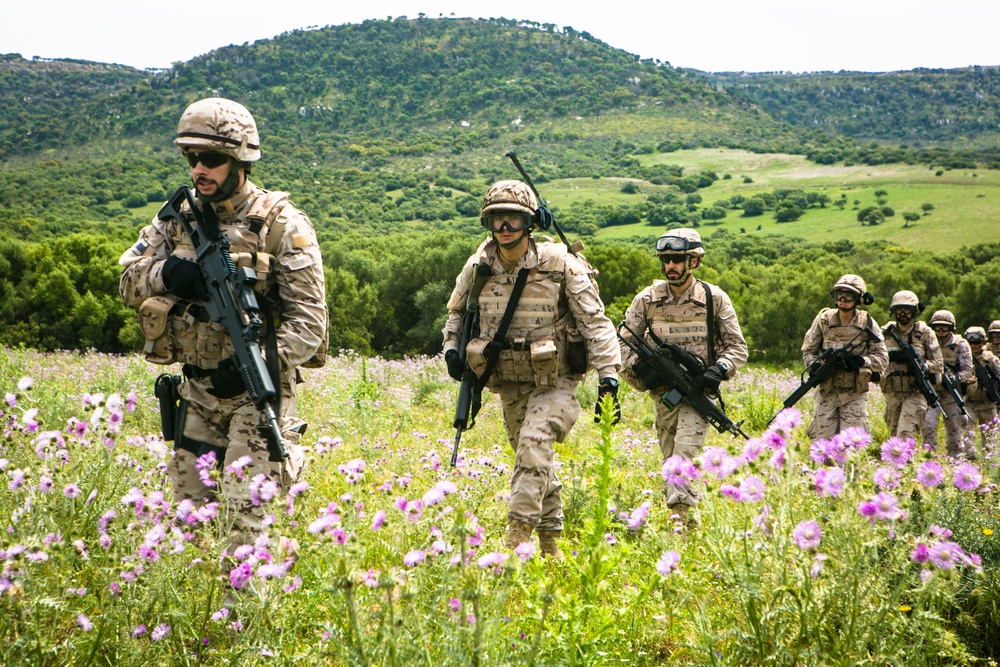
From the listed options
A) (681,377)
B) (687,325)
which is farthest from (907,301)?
(681,377)

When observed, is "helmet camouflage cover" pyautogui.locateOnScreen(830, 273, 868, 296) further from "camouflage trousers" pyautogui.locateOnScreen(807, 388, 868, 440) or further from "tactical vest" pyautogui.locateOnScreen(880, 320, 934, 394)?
"tactical vest" pyautogui.locateOnScreen(880, 320, 934, 394)

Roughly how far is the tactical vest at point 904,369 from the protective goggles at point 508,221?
674 centimetres

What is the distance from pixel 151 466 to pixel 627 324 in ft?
12.8

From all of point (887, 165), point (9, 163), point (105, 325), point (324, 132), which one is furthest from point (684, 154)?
point (105, 325)

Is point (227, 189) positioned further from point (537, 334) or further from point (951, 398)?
point (951, 398)

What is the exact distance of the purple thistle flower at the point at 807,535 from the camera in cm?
218

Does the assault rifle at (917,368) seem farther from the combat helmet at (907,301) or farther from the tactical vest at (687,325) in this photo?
the tactical vest at (687,325)

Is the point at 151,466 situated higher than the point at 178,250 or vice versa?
the point at 178,250

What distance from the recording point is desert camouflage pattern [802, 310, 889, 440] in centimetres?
815

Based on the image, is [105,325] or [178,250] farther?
[105,325]

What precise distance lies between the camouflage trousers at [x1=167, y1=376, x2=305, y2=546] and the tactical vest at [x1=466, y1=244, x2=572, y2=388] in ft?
5.04

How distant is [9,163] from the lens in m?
119

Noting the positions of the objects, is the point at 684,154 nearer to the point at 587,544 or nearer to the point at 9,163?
the point at 9,163

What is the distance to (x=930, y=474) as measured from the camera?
7.37 ft
